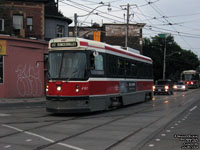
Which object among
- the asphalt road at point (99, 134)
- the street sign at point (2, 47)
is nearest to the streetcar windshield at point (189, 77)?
the street sign at point (2, 47)

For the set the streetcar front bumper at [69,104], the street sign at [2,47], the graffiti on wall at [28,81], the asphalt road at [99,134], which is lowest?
the asphalt road at [99,134]

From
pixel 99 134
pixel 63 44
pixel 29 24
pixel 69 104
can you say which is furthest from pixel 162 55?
pixel 99 134

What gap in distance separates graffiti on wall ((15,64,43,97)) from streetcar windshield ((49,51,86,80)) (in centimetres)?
1334

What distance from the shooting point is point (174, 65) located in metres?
72.4

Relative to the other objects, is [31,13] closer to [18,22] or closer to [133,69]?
[18,22]

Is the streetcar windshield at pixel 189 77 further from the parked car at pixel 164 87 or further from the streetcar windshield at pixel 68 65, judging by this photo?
the streetcar windshield at pixel 68 65

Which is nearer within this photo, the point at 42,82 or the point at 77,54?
the point at 77,54

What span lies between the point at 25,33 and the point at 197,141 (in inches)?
1022

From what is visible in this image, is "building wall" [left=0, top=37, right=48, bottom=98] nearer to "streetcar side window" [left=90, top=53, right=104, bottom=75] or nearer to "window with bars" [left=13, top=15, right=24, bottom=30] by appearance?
"window with bars" [left=13, top=15, right=24, bottom=30]

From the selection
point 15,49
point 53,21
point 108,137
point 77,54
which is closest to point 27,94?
point 15,49

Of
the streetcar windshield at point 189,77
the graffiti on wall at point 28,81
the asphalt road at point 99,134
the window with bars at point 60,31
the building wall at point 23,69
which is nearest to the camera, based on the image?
the asphalt road at point 99,134

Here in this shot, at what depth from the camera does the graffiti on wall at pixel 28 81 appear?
26250mm

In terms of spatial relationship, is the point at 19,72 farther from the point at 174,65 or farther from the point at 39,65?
the point at 174,65

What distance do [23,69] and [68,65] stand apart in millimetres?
14232
